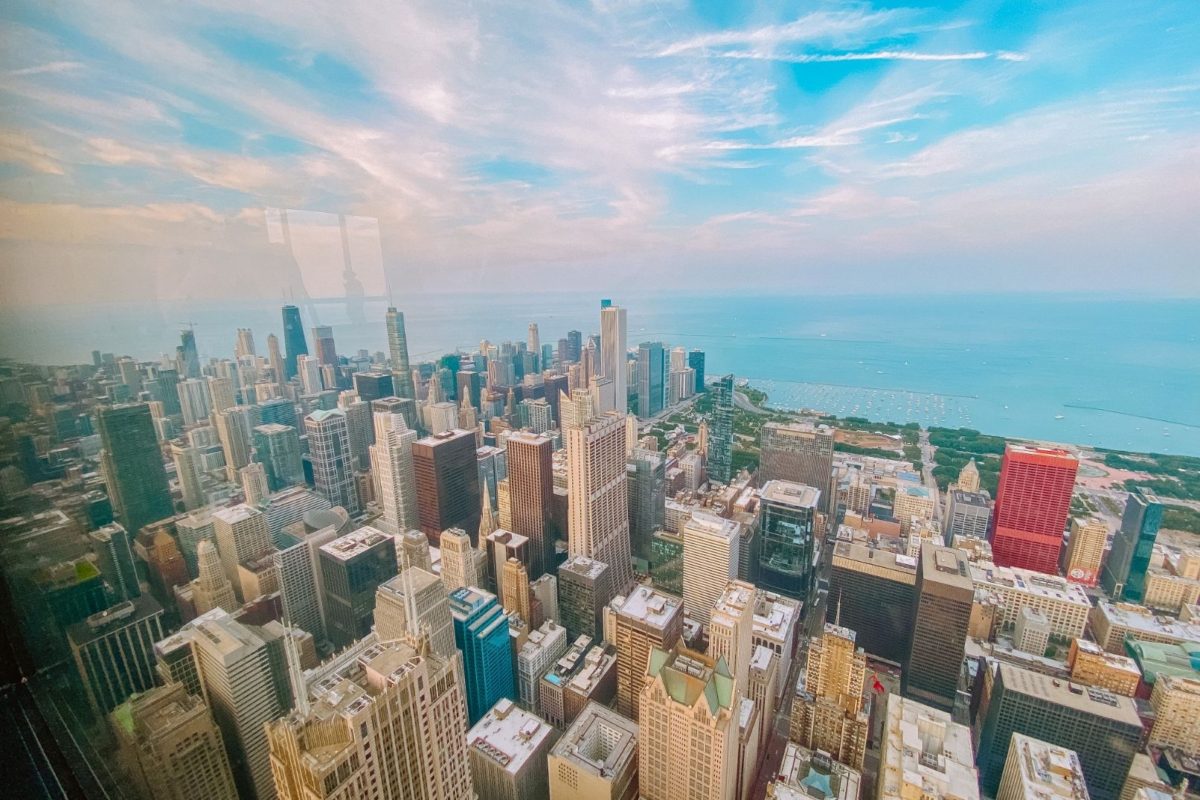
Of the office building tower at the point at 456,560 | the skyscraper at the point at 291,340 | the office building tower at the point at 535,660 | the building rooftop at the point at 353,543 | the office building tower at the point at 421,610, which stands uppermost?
the skyscraper at the point at 291,340

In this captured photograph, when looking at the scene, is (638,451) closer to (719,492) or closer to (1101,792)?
(719,492)

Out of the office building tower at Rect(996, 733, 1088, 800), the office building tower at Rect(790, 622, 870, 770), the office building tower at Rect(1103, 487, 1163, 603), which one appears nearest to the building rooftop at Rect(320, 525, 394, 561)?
the office building tower at Rect(790, 622, 870, 770)

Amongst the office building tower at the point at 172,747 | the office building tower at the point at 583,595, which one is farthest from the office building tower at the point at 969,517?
the office building tower at the point at 172,747

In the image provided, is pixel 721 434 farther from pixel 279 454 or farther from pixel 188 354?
pixel 188 354

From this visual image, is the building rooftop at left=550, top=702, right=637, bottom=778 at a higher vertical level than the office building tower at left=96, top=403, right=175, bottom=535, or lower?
lower

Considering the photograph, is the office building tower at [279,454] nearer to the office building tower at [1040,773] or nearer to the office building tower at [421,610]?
the office building tower at [421,610]

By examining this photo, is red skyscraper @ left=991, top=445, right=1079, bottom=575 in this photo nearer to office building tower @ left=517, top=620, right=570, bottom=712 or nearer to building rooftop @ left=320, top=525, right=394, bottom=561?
office building tower @ left=517, top=620, right=570, bottom=712
